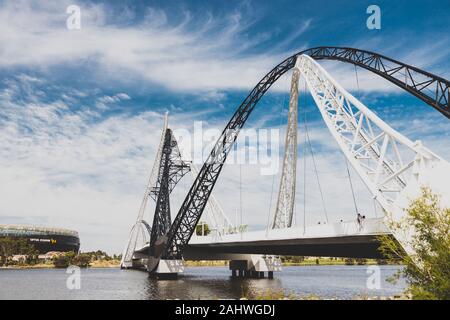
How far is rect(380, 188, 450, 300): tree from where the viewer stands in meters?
24.5

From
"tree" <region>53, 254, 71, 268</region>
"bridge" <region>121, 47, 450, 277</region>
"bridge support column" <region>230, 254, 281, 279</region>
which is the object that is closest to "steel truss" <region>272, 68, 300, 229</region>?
"bridge" <region>121, 47, 450, 277</region>

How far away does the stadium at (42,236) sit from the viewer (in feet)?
557

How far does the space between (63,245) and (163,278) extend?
115 meters

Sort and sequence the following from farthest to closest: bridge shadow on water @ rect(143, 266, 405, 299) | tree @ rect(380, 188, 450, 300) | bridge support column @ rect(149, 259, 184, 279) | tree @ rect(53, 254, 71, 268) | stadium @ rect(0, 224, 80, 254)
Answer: stadium @ rect(0, 224, 80, 254) < tree @ rect(53, 254, 71, 268) < bridge support column @ rect(149, 259, 184, 279) < bridge shadow on water @ rect(143, 266, 405, 299) < tree @ rect(380, 188, 450, 300)

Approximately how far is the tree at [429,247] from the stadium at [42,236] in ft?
550

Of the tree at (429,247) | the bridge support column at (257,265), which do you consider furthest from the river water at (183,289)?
the bridge support column at (257,265)

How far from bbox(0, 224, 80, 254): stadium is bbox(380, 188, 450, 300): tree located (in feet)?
550

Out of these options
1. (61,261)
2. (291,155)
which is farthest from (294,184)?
(61,261)

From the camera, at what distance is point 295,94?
2714 inches

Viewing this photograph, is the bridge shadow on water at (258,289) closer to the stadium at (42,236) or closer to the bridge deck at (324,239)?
the bridge deck at (324,239)

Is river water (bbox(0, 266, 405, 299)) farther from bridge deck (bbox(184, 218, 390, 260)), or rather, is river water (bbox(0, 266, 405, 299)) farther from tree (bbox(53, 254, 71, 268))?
tree (bbox(53, 254, 71, 268))
